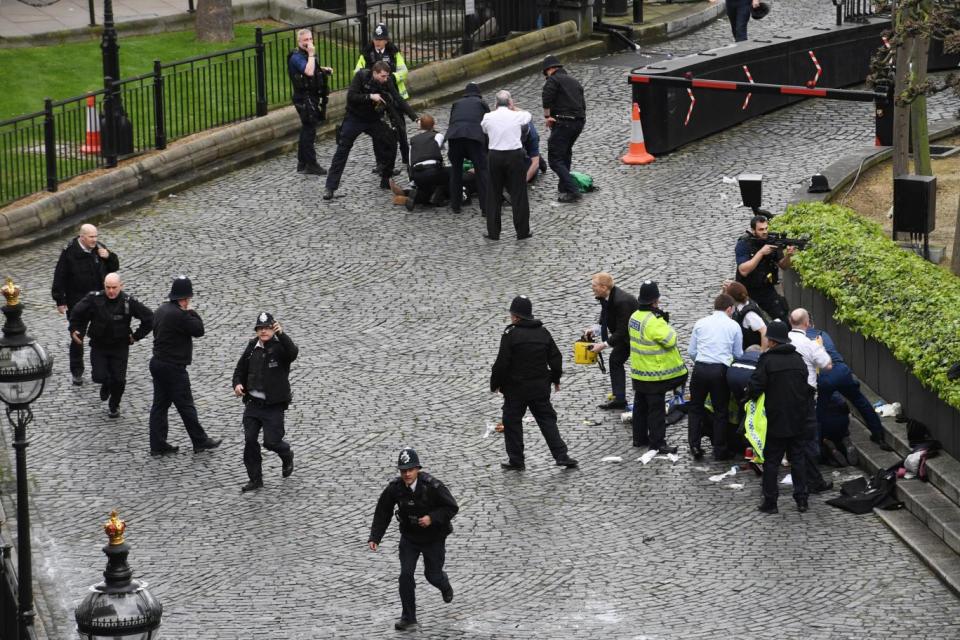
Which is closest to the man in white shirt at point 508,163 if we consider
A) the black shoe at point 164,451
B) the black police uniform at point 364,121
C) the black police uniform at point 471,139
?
the black police uniform at point 471,139

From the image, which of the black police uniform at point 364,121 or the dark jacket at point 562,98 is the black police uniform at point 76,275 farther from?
the dark jacket at point 562,98

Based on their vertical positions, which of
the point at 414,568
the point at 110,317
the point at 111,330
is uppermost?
the point at 110,317

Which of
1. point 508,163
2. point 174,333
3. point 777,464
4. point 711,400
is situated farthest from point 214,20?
point 777,464

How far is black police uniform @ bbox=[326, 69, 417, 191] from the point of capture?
70.5 ft

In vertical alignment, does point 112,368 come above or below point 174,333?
below

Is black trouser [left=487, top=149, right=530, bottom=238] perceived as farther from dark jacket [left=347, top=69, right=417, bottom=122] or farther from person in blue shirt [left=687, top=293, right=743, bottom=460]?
person in blue shirt [left=687, top=293, right=743, bottom=460]

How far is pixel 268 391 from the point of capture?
48.1 feet

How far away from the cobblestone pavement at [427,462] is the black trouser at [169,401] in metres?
0.22

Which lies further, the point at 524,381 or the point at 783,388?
the point at 524,381

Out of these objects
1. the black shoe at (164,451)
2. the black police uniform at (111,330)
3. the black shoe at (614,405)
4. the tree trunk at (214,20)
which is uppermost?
the tree trunk at (214,20)

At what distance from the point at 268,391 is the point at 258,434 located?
0.38 meters

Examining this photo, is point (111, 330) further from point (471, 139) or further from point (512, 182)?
point (471, 139)

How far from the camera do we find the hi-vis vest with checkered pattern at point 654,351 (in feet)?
49.1

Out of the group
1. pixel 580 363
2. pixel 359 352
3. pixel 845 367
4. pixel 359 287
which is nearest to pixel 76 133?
pixel 359 287
